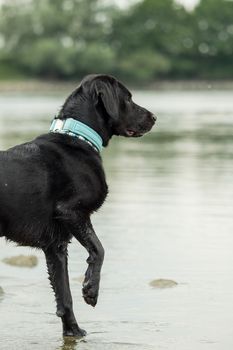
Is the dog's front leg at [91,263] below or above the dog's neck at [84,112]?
below

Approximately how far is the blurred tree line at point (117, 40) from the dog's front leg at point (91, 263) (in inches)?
4252

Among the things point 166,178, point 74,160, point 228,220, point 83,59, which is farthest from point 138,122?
point 83,59

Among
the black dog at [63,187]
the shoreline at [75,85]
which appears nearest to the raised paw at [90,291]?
the black dog at [63,187]

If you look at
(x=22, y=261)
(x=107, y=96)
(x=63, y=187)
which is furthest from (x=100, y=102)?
(x=22, y=261)

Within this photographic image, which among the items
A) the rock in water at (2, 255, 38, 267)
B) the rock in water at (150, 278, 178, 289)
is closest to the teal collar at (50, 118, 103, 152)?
the rock in water at (150, 278, 178, 289)

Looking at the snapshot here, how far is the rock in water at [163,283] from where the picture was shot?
8.55 meters

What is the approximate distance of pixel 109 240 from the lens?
10.6 m

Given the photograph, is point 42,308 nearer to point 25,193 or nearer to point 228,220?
point 25,193

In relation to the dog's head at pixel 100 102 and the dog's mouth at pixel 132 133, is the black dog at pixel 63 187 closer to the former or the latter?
the dog's head at pixel 100 102

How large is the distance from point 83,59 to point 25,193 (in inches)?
4414

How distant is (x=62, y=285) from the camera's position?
747cm

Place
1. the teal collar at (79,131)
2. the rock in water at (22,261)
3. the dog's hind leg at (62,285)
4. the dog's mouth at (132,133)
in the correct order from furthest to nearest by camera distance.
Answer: the rock in water at (22,261) < the dog's mouth at (132,133) < the dog's hind leg at (62,285) < the teal collar at (79,131)

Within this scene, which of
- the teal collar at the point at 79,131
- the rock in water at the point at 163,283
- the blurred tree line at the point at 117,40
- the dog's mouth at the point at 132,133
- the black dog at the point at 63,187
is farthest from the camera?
the blurred tree line at the point at 117,40

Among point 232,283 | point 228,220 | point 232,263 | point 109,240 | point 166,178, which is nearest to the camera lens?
point 232,283
